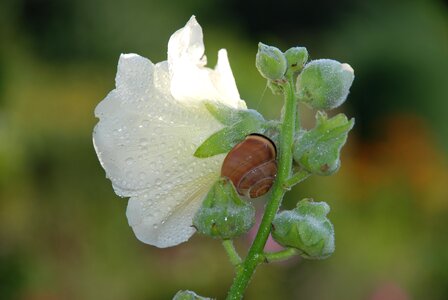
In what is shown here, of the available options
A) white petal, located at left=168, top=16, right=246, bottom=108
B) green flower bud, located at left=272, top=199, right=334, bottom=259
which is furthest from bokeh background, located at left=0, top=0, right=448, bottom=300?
green flower bud, located at left=272, top=199, right=334, bottom=259

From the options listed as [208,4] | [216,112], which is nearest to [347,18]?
[208,4]

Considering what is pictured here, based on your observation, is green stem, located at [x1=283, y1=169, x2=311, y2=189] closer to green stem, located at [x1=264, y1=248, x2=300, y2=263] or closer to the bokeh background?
green stem, located at [x1=264, y1=248, x2=300, y2=263]

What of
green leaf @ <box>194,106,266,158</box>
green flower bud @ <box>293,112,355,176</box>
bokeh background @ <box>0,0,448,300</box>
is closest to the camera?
green flower bud @ <box>293,112,355,176</box>

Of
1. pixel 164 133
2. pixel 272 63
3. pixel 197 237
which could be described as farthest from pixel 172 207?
pixel 197 237

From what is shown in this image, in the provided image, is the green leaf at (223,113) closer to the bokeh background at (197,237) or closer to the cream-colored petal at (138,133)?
the cream-colored petal at (138,133)

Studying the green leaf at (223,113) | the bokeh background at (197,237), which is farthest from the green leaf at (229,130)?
the bokeh background at (197,237)

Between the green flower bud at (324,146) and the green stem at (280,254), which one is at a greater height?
the green flower bud at (324,146)
